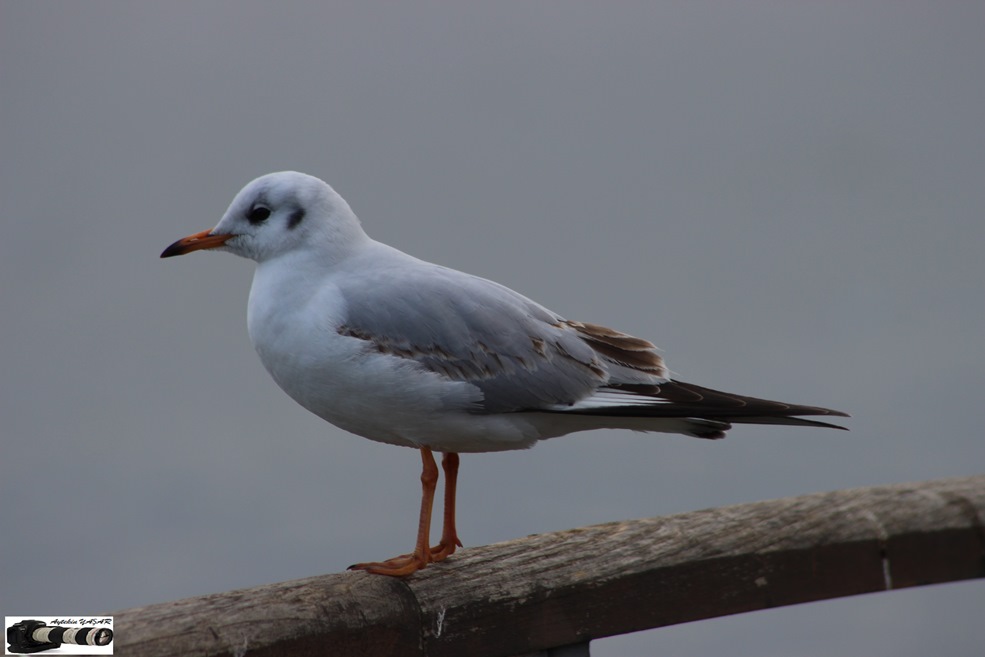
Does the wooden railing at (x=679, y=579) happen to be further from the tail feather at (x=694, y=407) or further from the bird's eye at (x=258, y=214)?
the bird's eye at (x=258, y=214)

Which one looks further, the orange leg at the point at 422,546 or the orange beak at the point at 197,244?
the orange beak at the point at 197,244

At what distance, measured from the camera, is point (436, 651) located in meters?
3.01

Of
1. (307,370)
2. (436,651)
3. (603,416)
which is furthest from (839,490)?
(307,370)

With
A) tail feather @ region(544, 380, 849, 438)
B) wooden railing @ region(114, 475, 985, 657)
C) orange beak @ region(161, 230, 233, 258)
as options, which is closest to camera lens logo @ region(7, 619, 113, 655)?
wooden railing @ region(114, 475, 985, 657)

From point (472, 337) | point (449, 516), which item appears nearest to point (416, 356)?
point (472, 337)

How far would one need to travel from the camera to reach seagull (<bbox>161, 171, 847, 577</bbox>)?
314 cm

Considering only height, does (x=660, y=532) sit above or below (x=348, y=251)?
below

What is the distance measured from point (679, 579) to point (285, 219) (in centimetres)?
146

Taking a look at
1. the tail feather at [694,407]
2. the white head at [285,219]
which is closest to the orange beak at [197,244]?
the white head at [285,219]

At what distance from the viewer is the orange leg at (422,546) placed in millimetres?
3195

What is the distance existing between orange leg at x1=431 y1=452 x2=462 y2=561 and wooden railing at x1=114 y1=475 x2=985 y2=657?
11.6 inches

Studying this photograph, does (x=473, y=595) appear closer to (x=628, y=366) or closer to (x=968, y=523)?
(x=628, y=366)

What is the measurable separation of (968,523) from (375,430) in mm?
1557

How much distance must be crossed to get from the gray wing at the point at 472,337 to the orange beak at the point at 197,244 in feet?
Answer: 1.40
